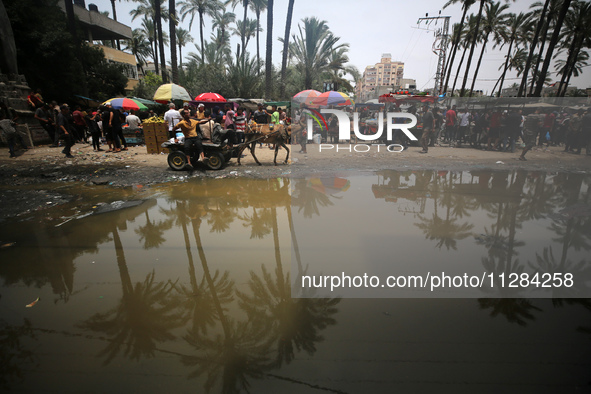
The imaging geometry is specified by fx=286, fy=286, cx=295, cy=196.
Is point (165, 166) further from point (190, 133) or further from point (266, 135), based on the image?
point (266, 135)

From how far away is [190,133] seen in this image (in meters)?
8.14

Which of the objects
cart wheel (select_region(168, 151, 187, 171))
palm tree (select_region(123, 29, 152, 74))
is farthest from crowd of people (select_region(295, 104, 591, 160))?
palm tree (select_region(123, 29, 152, 74))

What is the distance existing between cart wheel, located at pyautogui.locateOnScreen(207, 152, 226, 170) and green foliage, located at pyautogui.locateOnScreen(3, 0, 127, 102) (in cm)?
1457

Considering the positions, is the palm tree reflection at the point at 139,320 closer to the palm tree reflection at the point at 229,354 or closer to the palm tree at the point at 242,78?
the palm tree reflection at the point at 229,354

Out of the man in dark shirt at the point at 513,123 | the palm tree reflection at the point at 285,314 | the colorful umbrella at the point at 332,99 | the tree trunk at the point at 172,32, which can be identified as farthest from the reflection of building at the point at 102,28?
the palm tree reflection at the point at 285,314

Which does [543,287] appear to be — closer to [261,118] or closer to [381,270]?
[381,270]

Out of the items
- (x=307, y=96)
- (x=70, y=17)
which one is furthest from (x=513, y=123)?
(x=70, y=17)

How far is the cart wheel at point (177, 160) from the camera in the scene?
27.9 ft

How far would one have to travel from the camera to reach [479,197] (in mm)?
5660

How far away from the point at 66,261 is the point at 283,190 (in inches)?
168

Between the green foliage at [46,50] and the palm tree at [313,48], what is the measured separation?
665 inches

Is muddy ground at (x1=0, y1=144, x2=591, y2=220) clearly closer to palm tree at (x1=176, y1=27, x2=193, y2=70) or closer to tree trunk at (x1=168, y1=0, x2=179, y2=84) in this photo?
tree trunk at (x1=168, y1=0, x2=179, y2=84)

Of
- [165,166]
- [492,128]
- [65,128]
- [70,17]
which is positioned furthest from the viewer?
[70,17]

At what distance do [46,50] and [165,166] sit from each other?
13725 millimetres
